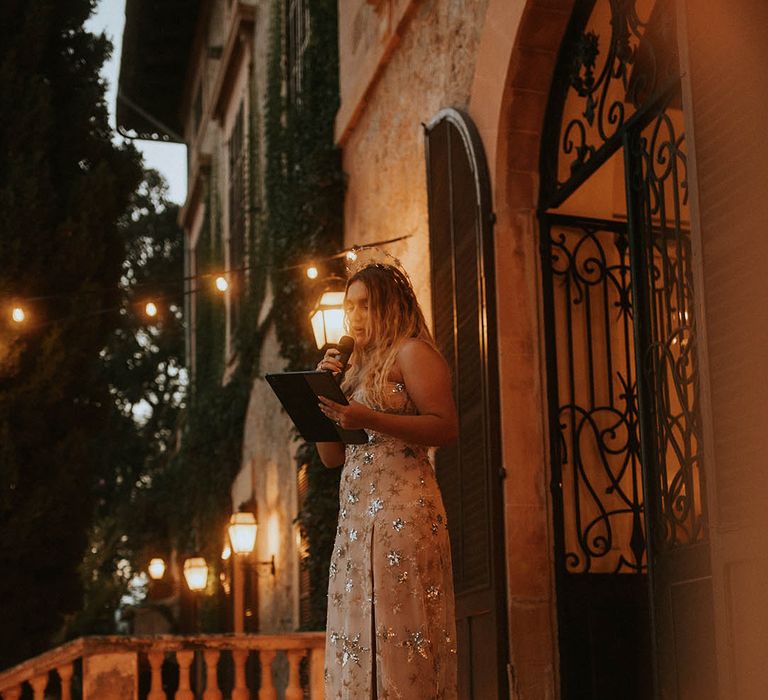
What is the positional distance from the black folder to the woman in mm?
46

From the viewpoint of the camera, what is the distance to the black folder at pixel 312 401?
409 centimetres

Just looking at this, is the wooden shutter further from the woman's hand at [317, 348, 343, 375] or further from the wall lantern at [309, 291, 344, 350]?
the woman's hand at [317, 348, 343, 375]

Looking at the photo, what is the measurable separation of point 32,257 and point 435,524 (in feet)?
24.5

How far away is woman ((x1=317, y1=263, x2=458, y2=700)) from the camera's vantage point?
420 cm

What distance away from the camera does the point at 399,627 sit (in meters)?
4.20

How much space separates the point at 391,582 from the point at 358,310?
35.7 inches

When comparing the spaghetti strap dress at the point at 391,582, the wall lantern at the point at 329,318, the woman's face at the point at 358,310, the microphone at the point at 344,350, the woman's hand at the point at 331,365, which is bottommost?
the spaghetti strap dress at the point at 391,582

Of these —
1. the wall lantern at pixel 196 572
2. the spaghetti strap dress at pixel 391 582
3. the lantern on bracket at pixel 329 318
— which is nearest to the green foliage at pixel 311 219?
the lantern on bracket at pixel 329 318

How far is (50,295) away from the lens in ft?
35.4

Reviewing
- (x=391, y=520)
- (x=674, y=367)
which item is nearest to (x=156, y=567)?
(x=674, y=367)

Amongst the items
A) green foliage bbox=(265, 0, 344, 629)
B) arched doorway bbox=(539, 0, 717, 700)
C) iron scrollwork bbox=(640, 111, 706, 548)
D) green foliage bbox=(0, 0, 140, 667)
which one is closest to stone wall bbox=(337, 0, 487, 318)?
green foliage bbox=(265, 0, 344, 629)

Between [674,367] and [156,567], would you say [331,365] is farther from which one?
[156,567]

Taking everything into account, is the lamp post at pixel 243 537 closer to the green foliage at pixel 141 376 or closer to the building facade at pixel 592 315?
the building facade at pixel 592 315

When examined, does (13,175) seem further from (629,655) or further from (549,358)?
(629,655)
